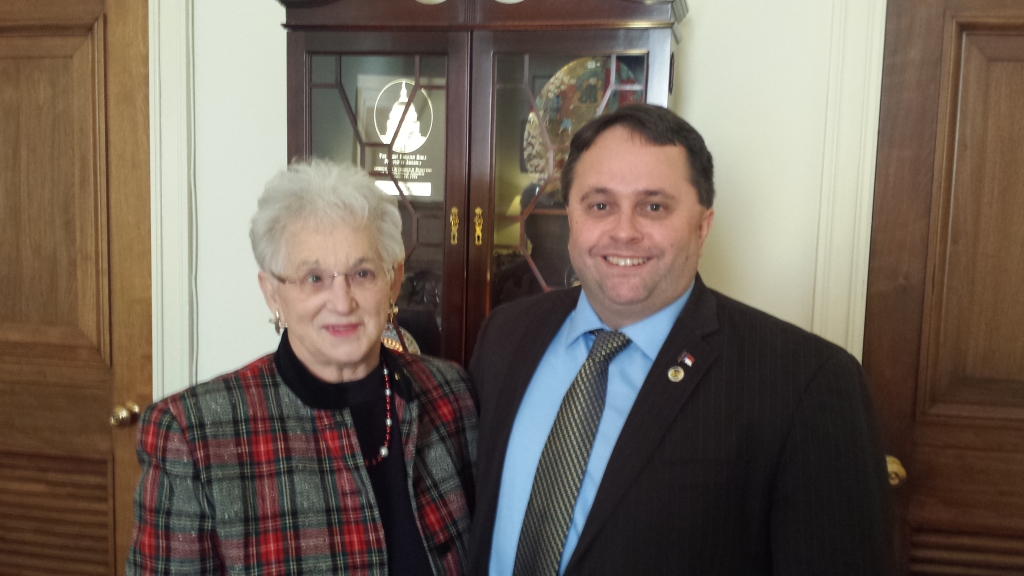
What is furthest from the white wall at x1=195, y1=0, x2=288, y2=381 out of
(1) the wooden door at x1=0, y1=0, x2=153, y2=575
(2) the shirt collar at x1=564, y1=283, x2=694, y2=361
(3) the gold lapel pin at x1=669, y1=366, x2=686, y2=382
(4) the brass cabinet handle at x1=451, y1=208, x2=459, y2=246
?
(3) the gold lapel pin at x1=669, y1=366, x2=686, y2=382

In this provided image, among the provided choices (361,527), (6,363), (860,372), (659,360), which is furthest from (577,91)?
(6,363)

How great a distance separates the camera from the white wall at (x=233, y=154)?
218 centimetres

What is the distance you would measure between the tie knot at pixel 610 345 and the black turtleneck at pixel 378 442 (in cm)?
35

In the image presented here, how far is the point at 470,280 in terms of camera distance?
1790 mm

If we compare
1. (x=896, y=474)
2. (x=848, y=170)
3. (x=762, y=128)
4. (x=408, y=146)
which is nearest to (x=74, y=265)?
(x=408, y=146)

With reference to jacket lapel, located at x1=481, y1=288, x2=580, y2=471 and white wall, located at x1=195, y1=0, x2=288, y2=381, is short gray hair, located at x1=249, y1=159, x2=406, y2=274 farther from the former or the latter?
white wall, located at x1=195, y1=0, x2=288, y2=381

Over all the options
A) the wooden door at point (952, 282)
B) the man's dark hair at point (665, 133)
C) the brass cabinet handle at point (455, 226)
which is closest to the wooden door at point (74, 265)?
the brass cabinet handle at point (455, 226)

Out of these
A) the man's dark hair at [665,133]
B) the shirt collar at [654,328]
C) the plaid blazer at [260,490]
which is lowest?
the plaid blazer at [260,490]

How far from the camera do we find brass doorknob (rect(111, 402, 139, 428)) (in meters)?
2.27

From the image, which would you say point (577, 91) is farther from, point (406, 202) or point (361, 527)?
point (361, 527)

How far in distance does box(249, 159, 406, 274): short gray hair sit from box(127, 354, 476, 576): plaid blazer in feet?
0.69

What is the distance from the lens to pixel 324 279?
47.3 inches

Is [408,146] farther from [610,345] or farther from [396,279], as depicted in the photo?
[610,345]

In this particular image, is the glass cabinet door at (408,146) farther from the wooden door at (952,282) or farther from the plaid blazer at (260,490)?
the wooden door at (952,282)
